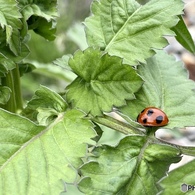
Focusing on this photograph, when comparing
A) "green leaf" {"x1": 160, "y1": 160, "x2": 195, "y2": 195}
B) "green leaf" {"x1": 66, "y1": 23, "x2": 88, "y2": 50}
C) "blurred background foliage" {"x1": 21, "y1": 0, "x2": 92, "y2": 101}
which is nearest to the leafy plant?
"green leaf" {"x1": 160, "y1": 160, "x2": 195, "y2": 195}

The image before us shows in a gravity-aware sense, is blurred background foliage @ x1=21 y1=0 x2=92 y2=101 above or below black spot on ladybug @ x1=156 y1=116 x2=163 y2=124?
below

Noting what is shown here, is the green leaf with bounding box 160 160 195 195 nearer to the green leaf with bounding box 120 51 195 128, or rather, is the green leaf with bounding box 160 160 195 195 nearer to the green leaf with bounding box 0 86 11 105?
the green leaf with bounding box 120 51 195 128

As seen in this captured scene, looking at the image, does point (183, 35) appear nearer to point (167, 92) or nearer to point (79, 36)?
point (167, 92)

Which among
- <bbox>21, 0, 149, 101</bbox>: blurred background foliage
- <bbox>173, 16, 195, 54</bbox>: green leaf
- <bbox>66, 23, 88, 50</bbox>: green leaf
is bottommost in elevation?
<bbox>21, 0, 149, 101</bbox>: blurred background foliage

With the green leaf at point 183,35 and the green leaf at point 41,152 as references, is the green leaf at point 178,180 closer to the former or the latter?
the green leaf at point 41,152

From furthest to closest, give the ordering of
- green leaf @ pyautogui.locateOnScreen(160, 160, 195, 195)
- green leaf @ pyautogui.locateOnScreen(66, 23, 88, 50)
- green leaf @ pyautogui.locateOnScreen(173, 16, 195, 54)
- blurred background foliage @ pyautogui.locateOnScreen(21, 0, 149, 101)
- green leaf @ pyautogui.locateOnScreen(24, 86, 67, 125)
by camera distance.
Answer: blurred background foliage @ pyautogui.locateOnScreen(21, 0, 149, 101) < green leaf @ pyautogui.locateOnScreen(66, 23, 88, 50) < green leaf @ pyautogui.locateOnScreen(173, 16, 195, 54) < green leaf @ pyautogui.locateOnScreen(24, 86, 67, 125) < green leaf @ pyautogui.locateOnScreen(160, 160, 195, 195)

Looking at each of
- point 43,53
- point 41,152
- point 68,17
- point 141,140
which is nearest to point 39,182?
point 41,152

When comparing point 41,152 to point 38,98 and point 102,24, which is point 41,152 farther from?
point 102,24

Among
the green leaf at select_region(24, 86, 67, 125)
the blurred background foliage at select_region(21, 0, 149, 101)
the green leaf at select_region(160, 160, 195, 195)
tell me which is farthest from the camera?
the blurred background foliage at select_region(21, 0, 149, 101)
